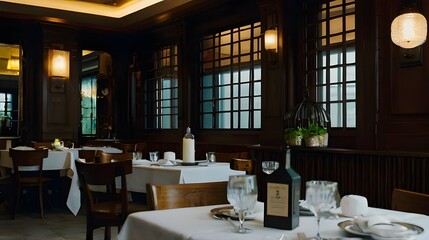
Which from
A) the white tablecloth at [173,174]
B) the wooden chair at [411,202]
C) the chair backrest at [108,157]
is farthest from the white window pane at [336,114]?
the wooden chair at [411,202]

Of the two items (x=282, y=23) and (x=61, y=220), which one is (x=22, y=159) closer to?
(x=61, y=220)

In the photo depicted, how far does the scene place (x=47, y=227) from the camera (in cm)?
504

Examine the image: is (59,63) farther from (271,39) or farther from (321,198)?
(321,198)

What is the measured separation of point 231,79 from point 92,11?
3532mm

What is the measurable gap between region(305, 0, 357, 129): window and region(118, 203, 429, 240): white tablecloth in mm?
3188

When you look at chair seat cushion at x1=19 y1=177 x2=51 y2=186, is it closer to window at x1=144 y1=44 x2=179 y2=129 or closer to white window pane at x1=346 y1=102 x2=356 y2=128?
window at x1=144 y1=44 x2=179 y2=129

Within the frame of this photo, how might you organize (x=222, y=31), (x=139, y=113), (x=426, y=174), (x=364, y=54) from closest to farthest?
(x=426, y=174)
(x=364, y=54)
(x=222, y=31)
(x=139, y=113)

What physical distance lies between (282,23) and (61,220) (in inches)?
138

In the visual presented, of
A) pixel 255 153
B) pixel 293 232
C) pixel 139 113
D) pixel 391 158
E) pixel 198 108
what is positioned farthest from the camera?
pixel 139 113

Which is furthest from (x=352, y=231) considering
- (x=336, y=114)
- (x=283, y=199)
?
(x=336, y=114)

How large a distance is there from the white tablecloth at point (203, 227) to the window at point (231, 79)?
4.47 meters

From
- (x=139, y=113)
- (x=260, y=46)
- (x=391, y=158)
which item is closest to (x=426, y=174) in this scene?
(x=391, y=158)

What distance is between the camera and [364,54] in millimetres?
4469

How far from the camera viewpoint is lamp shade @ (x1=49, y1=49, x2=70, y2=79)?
8172 mm
